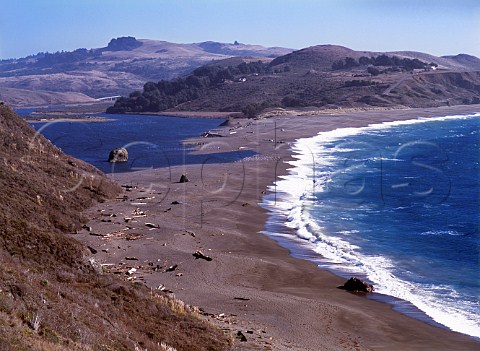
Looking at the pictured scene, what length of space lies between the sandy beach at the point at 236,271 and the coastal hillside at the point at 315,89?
78.2m

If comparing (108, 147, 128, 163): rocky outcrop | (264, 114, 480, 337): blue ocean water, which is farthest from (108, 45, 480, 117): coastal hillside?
(264, 114, 480, 337): blue ocean water

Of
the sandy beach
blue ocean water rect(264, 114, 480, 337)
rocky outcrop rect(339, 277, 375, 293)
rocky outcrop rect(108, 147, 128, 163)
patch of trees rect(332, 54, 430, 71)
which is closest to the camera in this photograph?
the sandy beach

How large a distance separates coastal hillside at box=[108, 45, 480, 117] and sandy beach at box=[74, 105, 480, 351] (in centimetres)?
7819

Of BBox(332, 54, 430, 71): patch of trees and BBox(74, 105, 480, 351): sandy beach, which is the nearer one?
BBox(74, 105, 480, 351): sandy beach

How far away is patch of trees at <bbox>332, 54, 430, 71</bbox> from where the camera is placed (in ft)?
559

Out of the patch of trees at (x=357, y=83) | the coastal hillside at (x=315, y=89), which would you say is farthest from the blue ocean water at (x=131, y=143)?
the patch of trees at (x=357, y=83)

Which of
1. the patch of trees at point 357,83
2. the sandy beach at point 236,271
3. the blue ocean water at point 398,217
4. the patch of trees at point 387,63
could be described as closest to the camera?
the sandy beach at point 236,271

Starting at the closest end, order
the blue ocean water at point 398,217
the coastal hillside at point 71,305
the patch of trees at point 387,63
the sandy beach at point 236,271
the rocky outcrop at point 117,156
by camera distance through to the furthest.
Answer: the coastal hillside at point 71,305 < the sandy beach at point 236,271 < the blue ocean water at point 398,217 < the rocky outcrop at point 117,156 < the patch of trees at point 387,63

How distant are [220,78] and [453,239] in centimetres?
14409

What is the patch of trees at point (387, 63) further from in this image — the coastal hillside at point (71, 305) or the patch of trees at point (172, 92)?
the coastal hillside at point (71, 305)

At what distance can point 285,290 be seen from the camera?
69.1 feet

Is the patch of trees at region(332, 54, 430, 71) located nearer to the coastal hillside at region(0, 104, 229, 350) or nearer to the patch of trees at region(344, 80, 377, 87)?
the patch of trees at region(344, 80, 377, 87)

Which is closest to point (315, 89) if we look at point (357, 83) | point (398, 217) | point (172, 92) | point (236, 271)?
point (357, 83)

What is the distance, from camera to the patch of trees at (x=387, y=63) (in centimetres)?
17038
